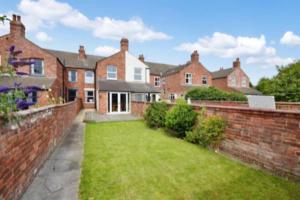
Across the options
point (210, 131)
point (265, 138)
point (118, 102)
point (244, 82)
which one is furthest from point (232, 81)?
point (265, 138)

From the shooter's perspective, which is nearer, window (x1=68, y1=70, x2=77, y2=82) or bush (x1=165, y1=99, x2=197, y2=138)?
bush (x1=165, y1=99, x2=197, y2=138)

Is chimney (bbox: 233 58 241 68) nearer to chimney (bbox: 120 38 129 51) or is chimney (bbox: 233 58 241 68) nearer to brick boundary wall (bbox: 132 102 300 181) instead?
chimney (bbox: 120 38 129 51)

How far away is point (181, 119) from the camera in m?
7.88

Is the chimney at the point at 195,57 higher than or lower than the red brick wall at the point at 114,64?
higher

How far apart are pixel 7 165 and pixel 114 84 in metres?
19.2

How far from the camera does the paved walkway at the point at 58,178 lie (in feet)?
10.8

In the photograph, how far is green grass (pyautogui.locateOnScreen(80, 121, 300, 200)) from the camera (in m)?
3.49

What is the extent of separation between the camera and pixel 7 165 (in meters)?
2.61

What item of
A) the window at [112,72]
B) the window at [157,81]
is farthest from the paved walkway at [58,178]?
the window at [157,81]

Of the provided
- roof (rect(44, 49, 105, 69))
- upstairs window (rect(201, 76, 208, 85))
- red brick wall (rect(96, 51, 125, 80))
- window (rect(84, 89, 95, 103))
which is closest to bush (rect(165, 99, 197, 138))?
red brick wall (rect(96, 51, 125, 80))

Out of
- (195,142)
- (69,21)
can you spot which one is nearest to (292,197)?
(195,142)

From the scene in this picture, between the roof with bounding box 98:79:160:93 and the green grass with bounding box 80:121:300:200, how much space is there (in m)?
14.2

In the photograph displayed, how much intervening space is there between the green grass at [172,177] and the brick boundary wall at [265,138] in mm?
324

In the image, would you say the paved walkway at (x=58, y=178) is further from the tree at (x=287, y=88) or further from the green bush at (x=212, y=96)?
the tree at (x=287, y=88)
